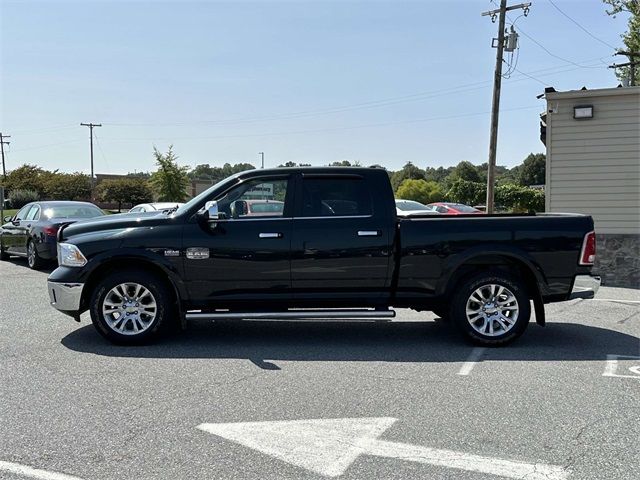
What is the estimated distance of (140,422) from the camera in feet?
14.0

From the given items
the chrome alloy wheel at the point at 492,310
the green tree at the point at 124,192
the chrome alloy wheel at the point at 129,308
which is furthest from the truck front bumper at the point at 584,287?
the green tree at the point at 124,192

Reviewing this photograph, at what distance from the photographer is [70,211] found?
1334cm

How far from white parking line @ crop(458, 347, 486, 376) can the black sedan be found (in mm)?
9017

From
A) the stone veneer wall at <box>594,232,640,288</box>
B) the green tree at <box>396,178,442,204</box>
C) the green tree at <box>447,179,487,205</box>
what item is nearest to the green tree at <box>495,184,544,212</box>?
the green tree at <box>447,179,487,205</box>

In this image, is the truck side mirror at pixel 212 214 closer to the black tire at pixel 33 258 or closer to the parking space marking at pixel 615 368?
the parking space marking at pixel 615 368

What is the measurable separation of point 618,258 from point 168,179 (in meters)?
51.5

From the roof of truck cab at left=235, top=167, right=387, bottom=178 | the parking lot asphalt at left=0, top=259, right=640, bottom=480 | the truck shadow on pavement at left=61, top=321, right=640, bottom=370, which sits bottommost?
the parking lot asphalt at left=0, top=259, right=640, bottom=480

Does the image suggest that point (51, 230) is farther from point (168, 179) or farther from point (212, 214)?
point (168, 179)

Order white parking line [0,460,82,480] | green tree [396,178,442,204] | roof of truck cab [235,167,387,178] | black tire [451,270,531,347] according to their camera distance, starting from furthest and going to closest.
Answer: green tree [396,178,442,204]
roof of truck cab [235,167,387,178]
black tire [451,270,531,347]
white parking line [0,460,82,480]

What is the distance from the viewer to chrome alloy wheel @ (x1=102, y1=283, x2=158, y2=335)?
643 centimetres

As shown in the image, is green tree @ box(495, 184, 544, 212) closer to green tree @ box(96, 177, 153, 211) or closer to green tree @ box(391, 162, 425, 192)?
green tree @ box(96, 177, 153, 211)

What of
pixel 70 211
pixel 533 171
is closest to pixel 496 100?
pixel 70 211

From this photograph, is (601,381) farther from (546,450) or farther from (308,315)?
(308,315)

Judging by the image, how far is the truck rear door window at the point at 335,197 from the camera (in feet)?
21.7
